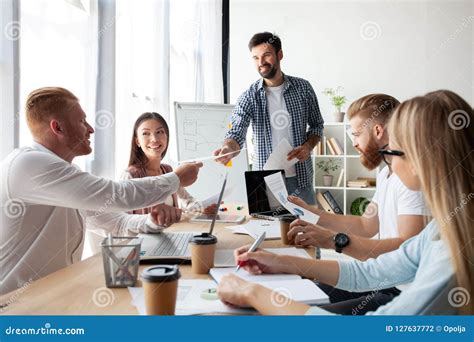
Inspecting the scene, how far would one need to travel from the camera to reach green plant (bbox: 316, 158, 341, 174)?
4.67m

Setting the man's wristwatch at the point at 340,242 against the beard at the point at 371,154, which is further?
the beard at the point at 371,154

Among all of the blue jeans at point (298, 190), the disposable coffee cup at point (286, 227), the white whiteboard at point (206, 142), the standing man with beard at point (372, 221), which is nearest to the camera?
the standing man with beard at point (372, 221)

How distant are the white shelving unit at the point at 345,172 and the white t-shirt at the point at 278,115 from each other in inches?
77.4

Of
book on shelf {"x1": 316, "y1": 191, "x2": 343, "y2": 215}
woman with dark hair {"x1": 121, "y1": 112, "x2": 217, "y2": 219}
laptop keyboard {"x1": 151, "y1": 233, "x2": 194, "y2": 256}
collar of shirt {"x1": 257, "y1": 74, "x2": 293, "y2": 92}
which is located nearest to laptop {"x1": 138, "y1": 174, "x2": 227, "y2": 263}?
laptop keyboard {"x1": 151, "y1": 233, "x2": 194, "y2": 256}

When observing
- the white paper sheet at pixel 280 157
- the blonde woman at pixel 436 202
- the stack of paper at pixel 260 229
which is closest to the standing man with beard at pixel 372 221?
the stack of paper at pixel 260 229

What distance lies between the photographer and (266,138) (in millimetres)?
2684

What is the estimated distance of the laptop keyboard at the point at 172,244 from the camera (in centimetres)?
122

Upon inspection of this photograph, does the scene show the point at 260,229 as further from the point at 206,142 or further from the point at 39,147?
the point at 206,142

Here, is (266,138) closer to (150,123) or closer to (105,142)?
(150,123)

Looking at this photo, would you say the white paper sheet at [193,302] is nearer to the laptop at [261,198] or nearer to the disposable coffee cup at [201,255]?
the disposable coffee cup at [201,255]

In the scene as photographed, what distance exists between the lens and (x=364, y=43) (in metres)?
4.69

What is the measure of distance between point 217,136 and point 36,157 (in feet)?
7.41

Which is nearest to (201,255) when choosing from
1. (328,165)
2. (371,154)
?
(371,154)

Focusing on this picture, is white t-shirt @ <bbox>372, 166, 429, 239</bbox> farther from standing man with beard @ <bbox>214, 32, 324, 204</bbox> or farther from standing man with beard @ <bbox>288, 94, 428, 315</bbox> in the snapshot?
standing man with beard @ <bbox>214, 32, 324, 204</bbox>
